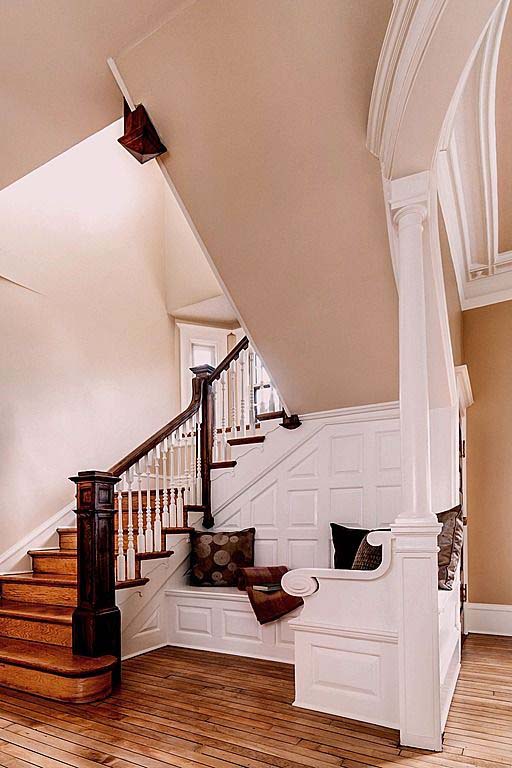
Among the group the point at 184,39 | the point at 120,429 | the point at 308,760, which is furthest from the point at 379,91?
the point at 120,429

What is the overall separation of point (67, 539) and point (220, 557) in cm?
126

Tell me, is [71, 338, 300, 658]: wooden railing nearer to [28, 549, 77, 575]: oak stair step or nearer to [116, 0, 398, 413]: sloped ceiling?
[28, 549, 77, 575]: oak stair step

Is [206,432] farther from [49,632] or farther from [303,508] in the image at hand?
[49,632]

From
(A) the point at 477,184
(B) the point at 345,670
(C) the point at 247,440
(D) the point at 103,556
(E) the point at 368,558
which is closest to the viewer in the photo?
(B) the point at 345,670

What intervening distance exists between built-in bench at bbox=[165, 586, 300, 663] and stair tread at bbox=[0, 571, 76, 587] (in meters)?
0.76

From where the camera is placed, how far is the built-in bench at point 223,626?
13.2 feet

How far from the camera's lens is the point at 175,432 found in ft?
16.8

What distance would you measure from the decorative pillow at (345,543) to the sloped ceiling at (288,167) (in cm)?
94

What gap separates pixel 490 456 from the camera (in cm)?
516

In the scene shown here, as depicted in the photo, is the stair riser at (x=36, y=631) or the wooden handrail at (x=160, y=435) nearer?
the stair riser at (x=36, y=631)

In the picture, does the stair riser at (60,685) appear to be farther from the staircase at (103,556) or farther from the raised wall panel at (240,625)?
the raised wall panel at (240,625)

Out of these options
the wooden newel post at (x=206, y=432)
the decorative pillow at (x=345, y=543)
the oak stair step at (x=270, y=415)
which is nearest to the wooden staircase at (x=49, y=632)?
the wooden newel post at (x=206, y=432)

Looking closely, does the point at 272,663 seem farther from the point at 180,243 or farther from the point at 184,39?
the point at 180,243

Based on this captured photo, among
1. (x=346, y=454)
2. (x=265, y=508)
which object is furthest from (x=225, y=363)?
(x=346, y=454)
